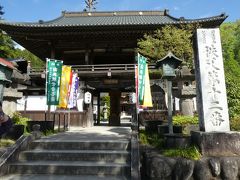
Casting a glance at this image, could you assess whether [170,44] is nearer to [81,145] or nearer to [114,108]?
[114,108]

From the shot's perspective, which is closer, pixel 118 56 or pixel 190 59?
pixel 190 59

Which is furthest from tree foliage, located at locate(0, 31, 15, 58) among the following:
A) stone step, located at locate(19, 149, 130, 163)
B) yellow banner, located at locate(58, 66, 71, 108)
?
stone step, located at locate(19, 149, 130, 163)

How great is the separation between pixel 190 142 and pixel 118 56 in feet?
61.6

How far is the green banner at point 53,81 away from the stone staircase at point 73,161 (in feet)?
12.8

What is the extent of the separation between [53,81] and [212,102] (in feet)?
26.3

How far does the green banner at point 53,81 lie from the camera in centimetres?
1157

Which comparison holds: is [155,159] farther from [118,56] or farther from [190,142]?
[118,56]

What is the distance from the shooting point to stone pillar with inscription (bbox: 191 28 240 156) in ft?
19.5

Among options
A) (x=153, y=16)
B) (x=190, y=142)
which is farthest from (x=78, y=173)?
(x=153, y=16)

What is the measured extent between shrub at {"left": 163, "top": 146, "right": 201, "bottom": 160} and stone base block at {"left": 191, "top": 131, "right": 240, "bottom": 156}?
201mm

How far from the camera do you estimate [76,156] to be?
700 cm

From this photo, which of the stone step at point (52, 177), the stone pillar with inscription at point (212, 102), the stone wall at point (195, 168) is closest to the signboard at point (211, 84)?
the stone pillar with inscription at point (212, 102)

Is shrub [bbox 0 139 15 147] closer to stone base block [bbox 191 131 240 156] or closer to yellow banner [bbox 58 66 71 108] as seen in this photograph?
yellow banner [bbox 58 66 71 108]

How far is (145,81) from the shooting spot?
1162 cm
